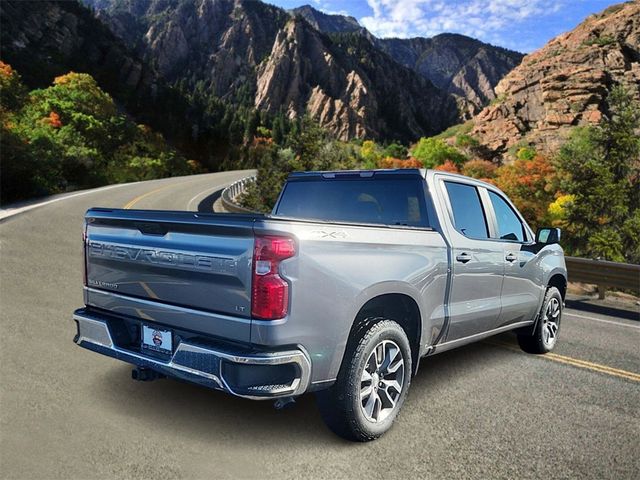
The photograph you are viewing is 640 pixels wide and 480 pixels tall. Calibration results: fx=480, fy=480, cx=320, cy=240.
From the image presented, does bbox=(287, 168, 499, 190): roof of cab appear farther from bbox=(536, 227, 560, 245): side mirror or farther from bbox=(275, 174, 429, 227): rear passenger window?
bbox=(536, 227, 560, 245): side mirror

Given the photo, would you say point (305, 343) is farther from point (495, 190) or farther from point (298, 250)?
point (495, 190)

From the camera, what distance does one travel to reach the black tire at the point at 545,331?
5449 millimetres

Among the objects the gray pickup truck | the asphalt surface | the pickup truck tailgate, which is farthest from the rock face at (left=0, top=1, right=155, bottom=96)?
the gray pickup truck

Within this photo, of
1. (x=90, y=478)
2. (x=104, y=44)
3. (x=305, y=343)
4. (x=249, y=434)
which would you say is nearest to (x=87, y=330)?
(x=90, y=478)

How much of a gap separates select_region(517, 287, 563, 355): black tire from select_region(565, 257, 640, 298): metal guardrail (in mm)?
3636

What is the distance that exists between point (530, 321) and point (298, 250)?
12.2 feet

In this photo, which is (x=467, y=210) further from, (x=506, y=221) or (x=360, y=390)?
(x=360, y=390)

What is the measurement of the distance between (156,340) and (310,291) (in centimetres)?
111

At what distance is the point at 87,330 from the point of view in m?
3.43

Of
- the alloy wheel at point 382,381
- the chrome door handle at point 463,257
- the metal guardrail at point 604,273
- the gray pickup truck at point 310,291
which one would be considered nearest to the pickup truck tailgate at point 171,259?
the gray pickup truck at point 310,291

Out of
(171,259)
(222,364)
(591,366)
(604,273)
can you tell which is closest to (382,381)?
(222,364)

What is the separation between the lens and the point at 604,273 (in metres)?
8.91

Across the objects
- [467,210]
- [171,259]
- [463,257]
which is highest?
[467,210]

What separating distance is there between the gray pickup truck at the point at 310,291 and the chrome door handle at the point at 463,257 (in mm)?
12
